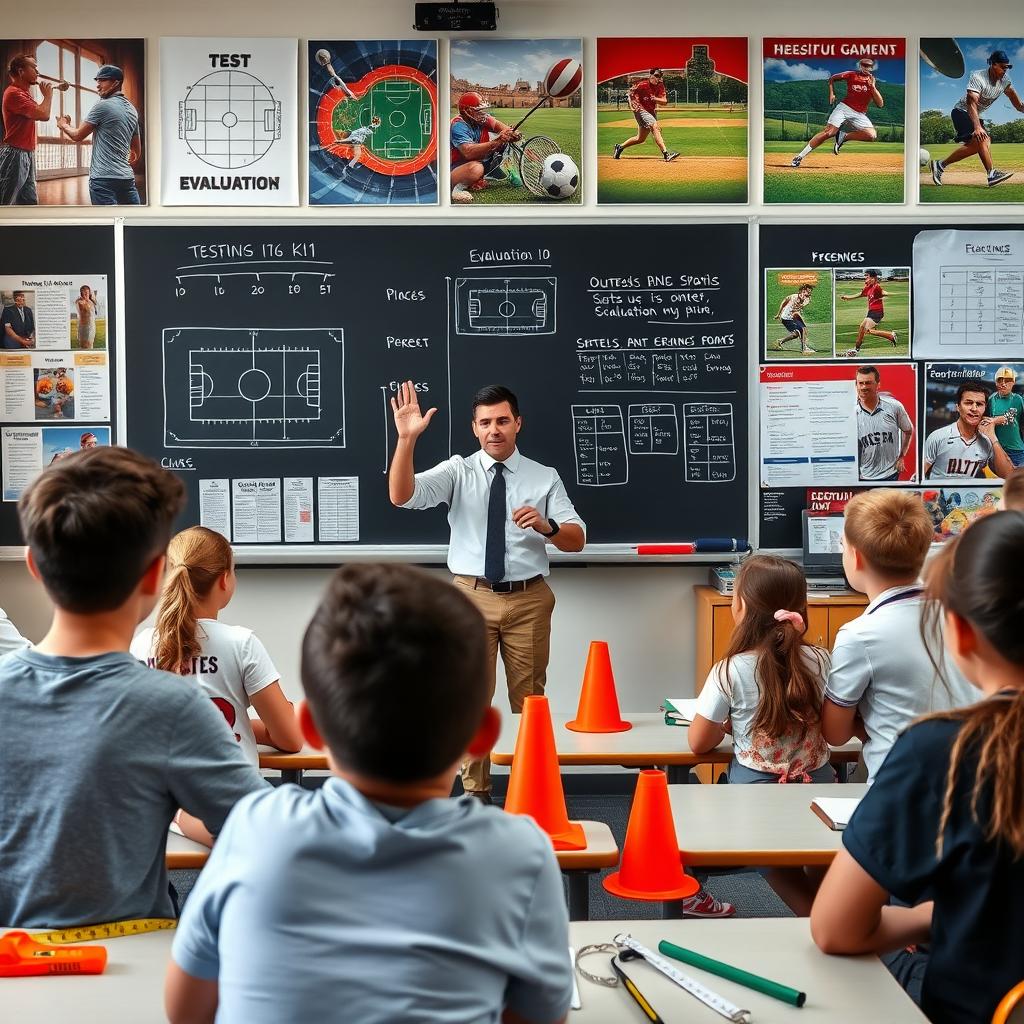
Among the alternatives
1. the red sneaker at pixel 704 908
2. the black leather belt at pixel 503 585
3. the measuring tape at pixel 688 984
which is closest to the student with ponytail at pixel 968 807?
the measuring tape at pixel 688 984

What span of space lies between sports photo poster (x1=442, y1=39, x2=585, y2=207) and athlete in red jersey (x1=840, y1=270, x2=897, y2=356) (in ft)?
4.25

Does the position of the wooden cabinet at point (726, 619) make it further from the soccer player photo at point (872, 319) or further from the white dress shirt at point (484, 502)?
the soccer player photo at point (872, 319)

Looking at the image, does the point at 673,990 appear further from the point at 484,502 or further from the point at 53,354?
the point at 53,354

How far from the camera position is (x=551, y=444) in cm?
486

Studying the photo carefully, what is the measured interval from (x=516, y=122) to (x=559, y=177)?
30cm

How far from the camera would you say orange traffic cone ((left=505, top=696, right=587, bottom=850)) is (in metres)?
2.20

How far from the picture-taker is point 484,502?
4652 mm

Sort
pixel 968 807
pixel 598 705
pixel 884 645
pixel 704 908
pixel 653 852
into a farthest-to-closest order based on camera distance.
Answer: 1. pixel 704 908
2. pixel 598 705
3. pixel 884 645
4. pixel 653 852
5. pixel 968 807

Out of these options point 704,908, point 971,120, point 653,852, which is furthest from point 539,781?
point 971,120

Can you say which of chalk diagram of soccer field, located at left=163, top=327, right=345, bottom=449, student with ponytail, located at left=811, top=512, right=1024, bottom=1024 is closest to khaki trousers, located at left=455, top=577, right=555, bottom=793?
chalk diagram of soccer field, located at left=163, top=327, right=345, bottom=449

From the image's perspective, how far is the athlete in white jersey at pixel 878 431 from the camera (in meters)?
4.88

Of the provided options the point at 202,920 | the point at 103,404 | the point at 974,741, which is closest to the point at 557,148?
the point at 103,404

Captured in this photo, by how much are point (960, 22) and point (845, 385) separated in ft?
5.37

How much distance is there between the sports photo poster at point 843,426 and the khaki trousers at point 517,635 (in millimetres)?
1148
